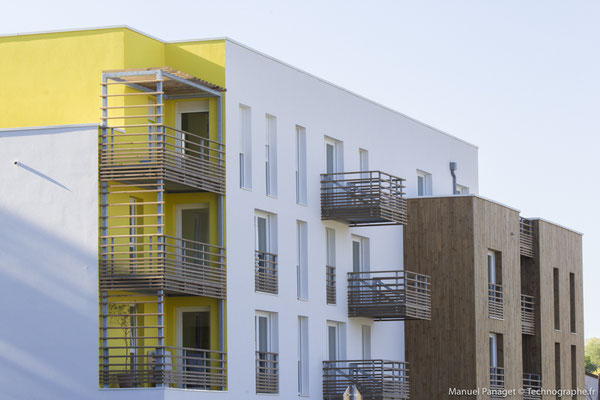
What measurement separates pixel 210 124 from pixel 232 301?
4094mm

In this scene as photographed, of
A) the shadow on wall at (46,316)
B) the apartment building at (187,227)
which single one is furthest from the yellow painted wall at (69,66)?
the shadow on wall at (46,316)

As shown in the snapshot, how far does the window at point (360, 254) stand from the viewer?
38.4 meters

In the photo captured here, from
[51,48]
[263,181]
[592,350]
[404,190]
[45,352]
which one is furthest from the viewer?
[592,350]

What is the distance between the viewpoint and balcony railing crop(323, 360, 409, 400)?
3531cm

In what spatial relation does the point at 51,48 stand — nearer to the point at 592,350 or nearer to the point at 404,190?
the point at 404,190

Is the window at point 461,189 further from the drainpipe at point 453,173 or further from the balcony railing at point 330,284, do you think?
the balcony railing at point 330,284

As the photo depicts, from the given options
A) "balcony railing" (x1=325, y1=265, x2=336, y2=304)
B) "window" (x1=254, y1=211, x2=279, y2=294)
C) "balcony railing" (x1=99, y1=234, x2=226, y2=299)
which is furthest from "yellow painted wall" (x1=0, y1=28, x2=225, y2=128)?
"balcony railing" (x1=325, y1=265, x2=336, y2=304)

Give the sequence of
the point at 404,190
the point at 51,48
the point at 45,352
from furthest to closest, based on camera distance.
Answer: the point at 404,190 < the point at 51,48 < the point at 45,352

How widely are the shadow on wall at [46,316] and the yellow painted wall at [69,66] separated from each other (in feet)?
10.9

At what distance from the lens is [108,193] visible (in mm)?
28703

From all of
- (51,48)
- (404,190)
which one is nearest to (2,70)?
(51,48)

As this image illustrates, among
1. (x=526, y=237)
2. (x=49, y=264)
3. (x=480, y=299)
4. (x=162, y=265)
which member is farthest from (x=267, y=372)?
(x=526, y=237)

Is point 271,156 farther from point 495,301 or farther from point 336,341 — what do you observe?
point 495,301

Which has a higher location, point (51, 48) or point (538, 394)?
point (51, 48)
